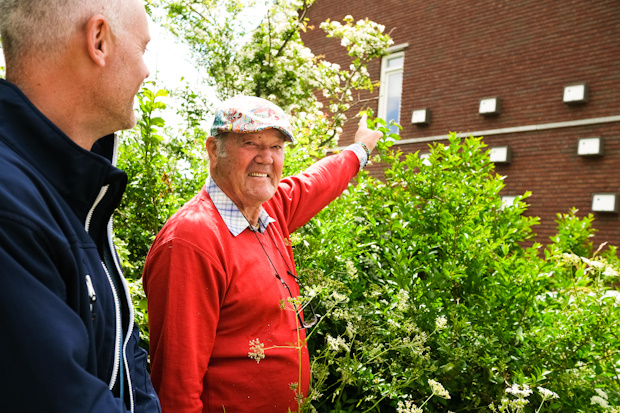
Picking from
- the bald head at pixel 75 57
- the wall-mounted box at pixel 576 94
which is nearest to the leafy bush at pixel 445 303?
the bald head at pixel 75 57

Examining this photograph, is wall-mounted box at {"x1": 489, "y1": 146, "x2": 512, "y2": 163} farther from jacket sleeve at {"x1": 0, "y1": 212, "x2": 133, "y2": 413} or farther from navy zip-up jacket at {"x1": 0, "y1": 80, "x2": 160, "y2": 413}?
jacket sleeve at {"x1": 0, "y1": 212, "x2": 133, "y2": 413}

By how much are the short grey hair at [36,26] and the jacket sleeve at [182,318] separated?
865 millimetres

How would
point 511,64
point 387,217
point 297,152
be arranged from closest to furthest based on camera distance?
point 387,217
point 297,152
point 511,64

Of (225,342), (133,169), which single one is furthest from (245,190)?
(133,169)

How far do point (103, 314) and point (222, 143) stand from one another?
3.89 ft

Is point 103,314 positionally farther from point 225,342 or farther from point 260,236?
point 260,236

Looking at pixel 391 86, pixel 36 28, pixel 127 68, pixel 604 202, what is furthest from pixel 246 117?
pixel 391 86

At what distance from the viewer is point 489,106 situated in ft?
41.1

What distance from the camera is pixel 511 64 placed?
12430 mm

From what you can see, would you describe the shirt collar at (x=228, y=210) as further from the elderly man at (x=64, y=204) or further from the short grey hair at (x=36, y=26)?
the short grey hair at (x=36, y=26)

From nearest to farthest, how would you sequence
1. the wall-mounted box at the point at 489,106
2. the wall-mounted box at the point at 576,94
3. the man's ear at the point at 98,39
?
the man's ear at the point at 98,39 → the wall-mounted box at the point at 576,94 → the wall-mounted box at the point at 489,106

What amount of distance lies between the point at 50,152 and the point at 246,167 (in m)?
1.14

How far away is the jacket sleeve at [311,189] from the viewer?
2.62 metres

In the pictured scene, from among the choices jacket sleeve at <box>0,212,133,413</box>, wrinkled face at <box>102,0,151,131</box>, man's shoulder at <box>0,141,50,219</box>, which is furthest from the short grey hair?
jacket sleeve at <box>0,212,133,413</box>
